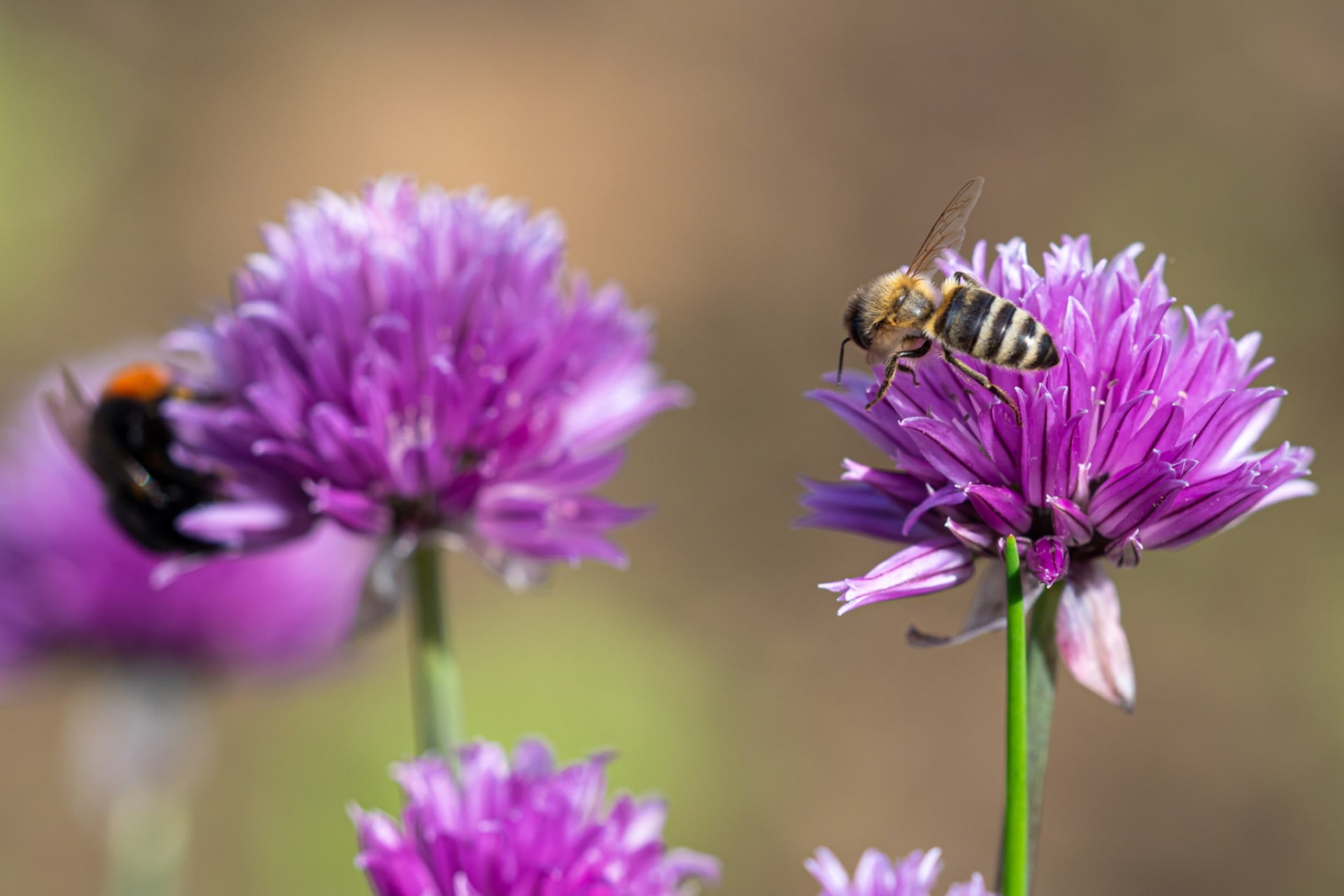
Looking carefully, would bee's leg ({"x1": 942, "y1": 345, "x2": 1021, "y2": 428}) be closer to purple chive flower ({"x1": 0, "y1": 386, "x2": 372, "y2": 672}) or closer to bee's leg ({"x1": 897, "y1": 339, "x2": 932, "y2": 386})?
bee's leg ({"x1": 897, "y1": 339, "x2": 932, "y2": 386})

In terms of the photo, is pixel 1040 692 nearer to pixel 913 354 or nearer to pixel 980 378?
pixel 980 378

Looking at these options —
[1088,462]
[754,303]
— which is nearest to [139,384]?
[1088,462]

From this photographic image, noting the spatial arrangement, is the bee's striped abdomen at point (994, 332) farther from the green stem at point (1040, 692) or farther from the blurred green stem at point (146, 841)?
the blurred green stem at point (146, 841)

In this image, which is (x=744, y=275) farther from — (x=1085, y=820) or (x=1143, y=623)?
(x=1085, y=820)

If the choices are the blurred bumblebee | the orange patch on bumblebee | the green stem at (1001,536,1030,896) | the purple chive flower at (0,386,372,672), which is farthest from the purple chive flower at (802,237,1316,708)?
the purple chive flower at (0,386,372,672)

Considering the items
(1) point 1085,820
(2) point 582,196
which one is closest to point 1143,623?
(1) point 1085,820

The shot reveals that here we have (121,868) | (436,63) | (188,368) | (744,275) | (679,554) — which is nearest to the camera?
(188,368)
